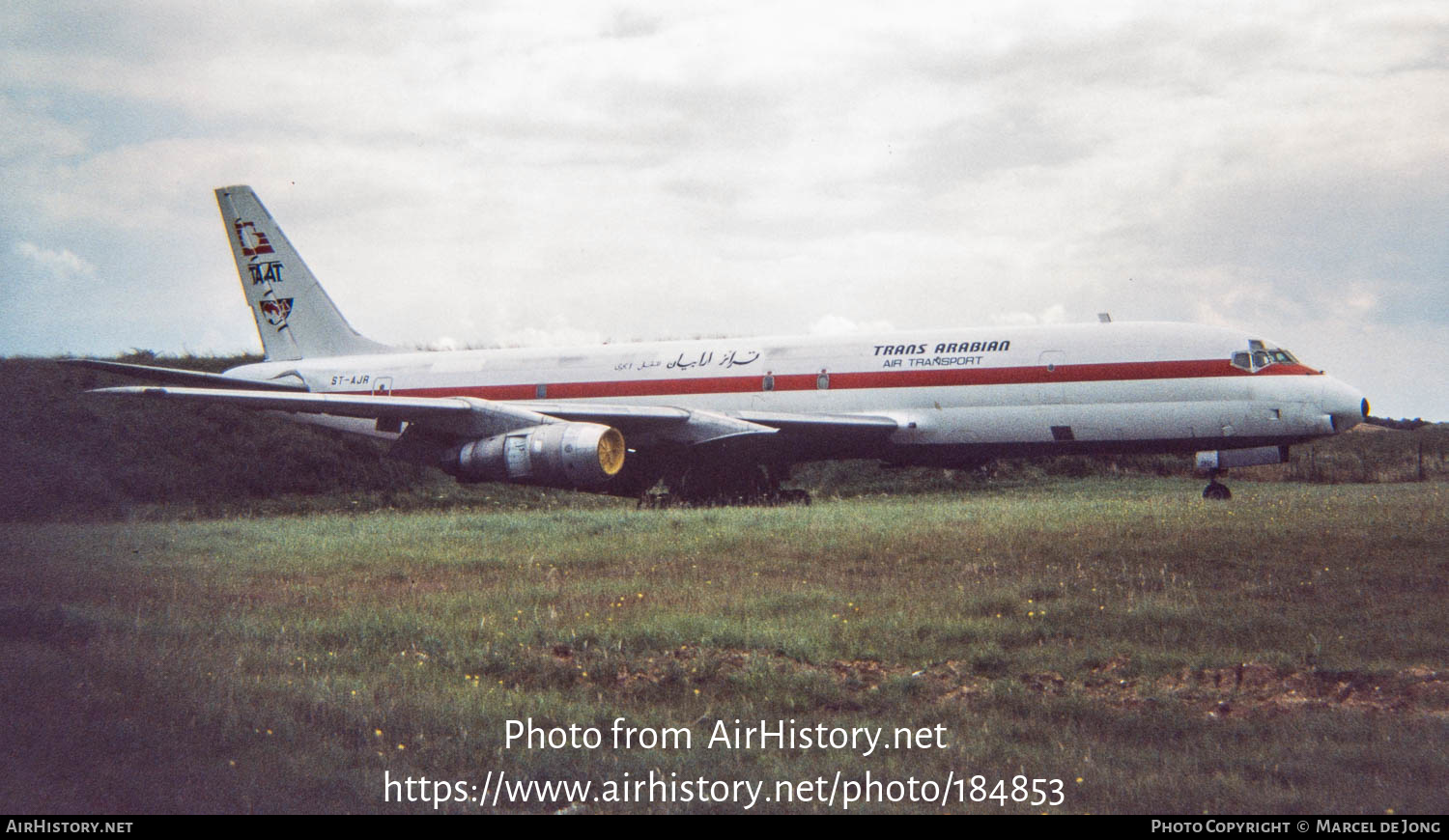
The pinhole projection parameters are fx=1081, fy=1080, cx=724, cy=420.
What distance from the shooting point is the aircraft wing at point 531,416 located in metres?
16.7

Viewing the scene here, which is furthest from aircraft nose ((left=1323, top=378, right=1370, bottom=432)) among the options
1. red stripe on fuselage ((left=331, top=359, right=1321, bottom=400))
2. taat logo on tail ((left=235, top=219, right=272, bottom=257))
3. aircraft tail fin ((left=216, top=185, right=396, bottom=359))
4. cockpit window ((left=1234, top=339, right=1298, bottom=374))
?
taat logo on tail ((left=235, top=219, right=272, bottom=257))

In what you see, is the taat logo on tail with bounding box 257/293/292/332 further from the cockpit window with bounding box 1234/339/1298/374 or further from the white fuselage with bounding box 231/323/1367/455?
the cockpit window with bounding box 1234/339/1298/374

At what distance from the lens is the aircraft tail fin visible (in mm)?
25781

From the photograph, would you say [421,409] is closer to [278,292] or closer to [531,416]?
[531,416]

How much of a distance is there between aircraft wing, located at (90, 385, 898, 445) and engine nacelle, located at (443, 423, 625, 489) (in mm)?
484

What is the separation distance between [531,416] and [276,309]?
1232 cm

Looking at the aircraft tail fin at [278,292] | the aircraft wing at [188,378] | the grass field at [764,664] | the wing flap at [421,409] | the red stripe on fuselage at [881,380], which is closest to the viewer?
the grass field at [764,664]

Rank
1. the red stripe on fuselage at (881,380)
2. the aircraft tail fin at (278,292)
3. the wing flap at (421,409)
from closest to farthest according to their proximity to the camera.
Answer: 1. the wing flap at (421,409)
2. the red stripe on fuselage at (881,380)
3. the aircraft tail fin at (278,292)

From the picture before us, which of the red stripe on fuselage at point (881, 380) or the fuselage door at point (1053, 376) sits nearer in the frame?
the red stripe on fuselage at point (881, 380)

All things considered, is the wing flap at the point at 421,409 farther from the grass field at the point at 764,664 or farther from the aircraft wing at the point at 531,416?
the grass field at the point at 764,664

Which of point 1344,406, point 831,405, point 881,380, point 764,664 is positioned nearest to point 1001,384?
point 881,380

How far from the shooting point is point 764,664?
7309 mm

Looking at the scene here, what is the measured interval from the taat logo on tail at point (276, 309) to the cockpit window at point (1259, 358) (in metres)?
20.9

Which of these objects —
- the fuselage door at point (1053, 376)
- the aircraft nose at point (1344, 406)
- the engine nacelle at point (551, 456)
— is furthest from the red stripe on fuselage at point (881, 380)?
the engine nacelle at point (551, 456)
